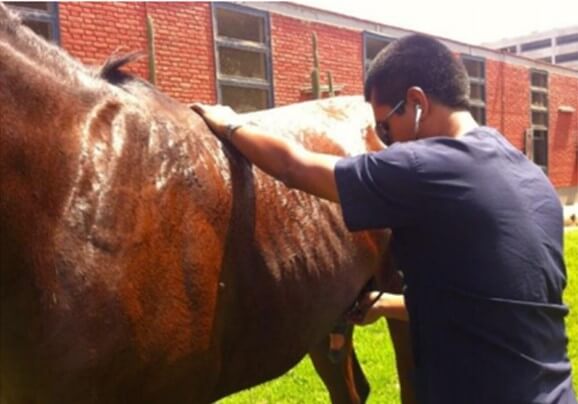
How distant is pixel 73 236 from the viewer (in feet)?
5.26

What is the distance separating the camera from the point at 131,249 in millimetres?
1716

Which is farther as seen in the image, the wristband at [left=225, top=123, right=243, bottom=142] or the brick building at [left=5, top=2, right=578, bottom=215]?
the brick building at [left=5, top=2, right=578, bottom=215]

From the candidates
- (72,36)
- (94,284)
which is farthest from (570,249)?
(94,284)

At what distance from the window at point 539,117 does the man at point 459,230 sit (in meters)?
19.5

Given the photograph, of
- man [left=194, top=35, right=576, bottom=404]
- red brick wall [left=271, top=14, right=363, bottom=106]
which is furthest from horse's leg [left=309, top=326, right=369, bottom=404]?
red brick wall [left=271, top=14, right=363, bottom=106]

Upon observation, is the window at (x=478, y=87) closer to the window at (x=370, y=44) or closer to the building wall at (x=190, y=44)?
the window at (x=370, y=44)

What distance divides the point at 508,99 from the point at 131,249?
18808 millimetres

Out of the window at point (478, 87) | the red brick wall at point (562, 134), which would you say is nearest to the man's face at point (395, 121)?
the window at point (478, 87)

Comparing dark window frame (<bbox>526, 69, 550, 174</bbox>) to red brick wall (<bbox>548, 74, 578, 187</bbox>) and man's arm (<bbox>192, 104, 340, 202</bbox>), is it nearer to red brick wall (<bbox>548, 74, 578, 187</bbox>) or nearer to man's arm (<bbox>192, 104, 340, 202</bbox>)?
red brick wall (<bbox>548, 74, 578, 187</bbox>)

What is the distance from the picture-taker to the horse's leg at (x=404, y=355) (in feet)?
11.6

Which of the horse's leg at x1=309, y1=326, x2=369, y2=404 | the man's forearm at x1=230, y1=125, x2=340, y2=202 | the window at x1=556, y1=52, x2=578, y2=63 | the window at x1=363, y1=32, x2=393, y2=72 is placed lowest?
the horse's leg at x1=309, y1=326, x2=369, y2=404

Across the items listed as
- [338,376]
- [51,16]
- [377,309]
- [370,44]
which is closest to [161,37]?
[51,16]

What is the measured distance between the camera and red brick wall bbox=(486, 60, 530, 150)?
18.1 m

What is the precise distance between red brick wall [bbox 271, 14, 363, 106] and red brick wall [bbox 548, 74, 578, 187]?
10.8 metres
